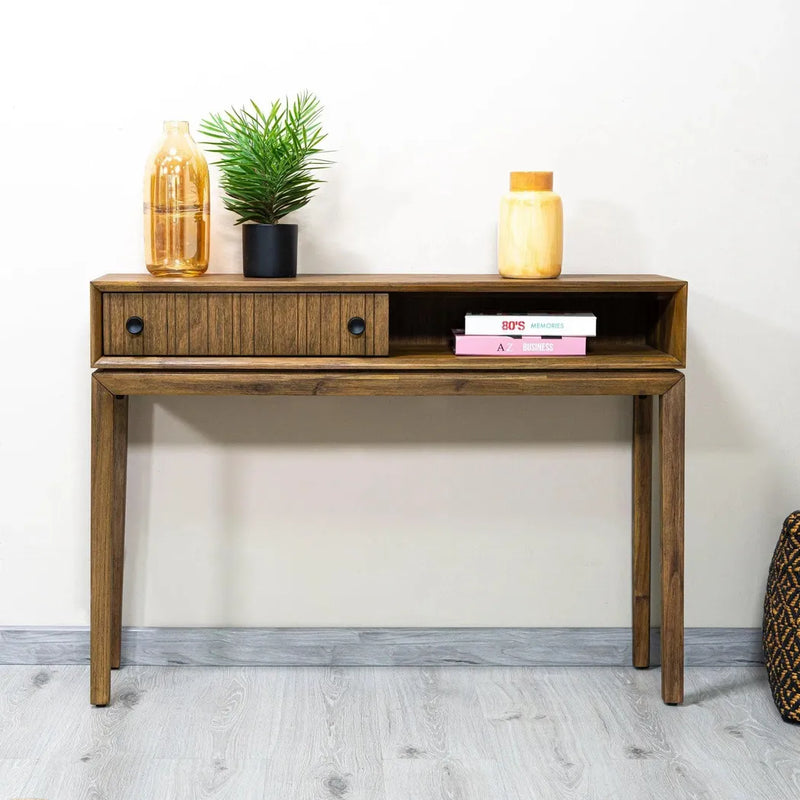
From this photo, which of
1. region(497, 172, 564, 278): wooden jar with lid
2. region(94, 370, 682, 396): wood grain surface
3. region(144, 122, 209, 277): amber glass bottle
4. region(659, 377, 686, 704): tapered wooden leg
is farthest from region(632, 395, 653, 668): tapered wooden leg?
region(144, 122, 209, 277): amber glass bottle

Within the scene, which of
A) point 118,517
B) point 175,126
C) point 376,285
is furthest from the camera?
point 118,517

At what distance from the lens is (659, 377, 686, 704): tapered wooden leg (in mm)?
1892

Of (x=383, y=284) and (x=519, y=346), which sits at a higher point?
(x=383, y=284)

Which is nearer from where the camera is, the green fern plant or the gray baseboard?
the green fern plant

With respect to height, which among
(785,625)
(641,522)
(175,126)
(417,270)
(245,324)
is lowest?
(785,625)

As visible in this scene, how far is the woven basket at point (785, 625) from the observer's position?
1948 mm

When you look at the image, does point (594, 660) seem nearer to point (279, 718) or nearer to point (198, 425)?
point (279, 718)

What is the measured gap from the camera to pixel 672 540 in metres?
1.96

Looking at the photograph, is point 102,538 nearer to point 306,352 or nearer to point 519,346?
point 306,352

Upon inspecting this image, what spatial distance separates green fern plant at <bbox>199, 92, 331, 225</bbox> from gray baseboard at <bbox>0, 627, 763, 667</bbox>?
2.84 ft

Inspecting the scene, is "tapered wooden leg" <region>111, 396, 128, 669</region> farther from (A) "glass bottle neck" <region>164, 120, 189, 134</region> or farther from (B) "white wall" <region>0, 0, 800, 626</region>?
(A) "glass bottle neck" <region>164, 120, 189, 134</region>

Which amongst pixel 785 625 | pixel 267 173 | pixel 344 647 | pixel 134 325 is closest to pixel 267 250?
pixel 267 173

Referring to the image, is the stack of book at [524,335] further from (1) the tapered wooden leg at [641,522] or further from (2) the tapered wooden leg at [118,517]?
(2) the tapered wooden leg at [118,517]

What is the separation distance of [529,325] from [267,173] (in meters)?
0.55
